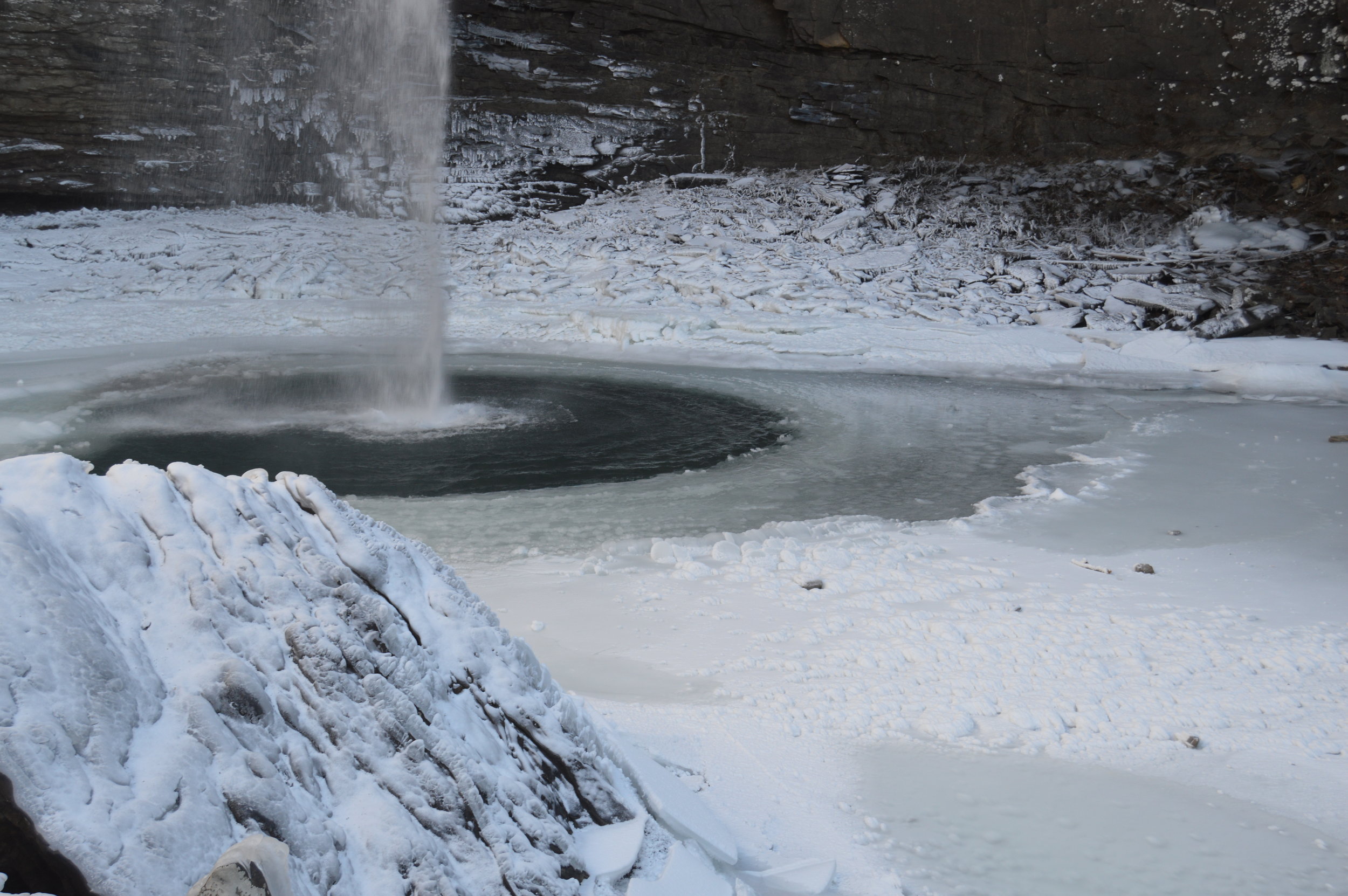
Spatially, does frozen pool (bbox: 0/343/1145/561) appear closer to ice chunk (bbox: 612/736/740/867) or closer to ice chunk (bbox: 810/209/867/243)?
ice chunk (bbox: 612/736/740/867)

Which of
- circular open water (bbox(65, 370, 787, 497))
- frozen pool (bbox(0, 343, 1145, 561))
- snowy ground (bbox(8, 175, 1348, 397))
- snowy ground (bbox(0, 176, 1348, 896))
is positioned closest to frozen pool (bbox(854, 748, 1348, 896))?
snowy ground (bbox(0, 176, 1348, 896))

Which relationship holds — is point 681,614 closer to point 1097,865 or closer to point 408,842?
point 1097,865

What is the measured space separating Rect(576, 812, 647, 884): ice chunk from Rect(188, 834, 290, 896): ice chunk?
58cm

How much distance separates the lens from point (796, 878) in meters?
1.88

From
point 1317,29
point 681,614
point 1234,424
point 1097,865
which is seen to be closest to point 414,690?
point 1097,865

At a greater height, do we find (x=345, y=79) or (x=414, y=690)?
(x=345, y=79)

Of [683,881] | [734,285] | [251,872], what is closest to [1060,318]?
[734,285]

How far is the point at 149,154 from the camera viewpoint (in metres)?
15.0

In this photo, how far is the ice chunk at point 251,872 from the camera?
1104 mm

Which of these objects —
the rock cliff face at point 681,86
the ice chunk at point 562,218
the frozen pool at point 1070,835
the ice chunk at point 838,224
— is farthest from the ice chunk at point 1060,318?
the frozen pool at point 1070,835

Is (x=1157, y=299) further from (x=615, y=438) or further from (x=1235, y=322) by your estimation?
(x=615, y=438)

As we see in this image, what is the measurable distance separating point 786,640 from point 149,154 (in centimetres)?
1536

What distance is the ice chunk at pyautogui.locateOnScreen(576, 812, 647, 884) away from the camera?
1649 mm

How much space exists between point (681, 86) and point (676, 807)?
52.4 ft
